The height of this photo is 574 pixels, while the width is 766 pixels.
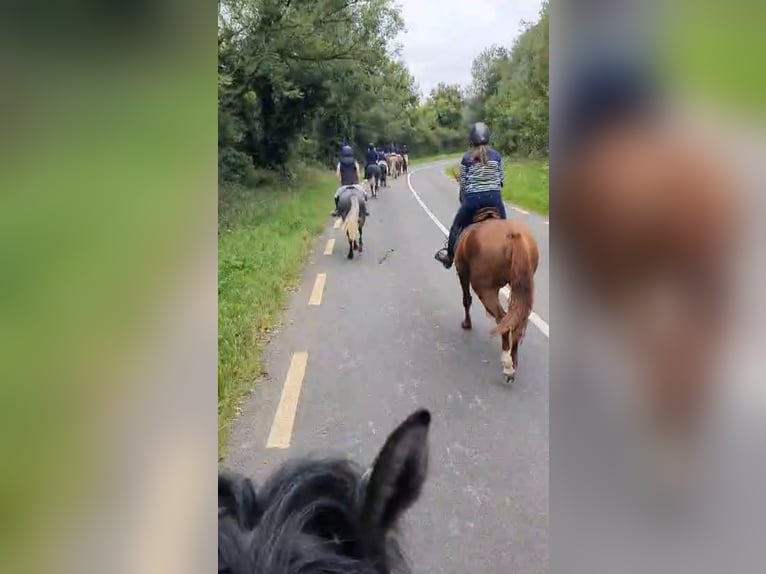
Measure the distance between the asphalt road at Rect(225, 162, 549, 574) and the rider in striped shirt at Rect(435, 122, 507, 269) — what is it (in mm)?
34

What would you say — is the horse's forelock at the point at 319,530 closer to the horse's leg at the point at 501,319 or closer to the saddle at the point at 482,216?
the horse's leg at the point at 501,319

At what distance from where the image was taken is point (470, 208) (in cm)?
134

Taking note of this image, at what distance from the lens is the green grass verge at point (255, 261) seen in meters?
0.98

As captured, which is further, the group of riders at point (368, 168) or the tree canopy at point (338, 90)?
the group of riders at point (368, 168)

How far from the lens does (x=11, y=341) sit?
0.68 metres

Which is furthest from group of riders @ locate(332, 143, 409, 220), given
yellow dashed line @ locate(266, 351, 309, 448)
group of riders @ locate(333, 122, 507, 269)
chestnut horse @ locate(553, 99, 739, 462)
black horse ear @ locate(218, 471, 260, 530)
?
black horse ear @ locate(218, 471, 260, 530)

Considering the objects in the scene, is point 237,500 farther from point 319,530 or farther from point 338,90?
point 338,90

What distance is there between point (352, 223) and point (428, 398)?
0.47 m

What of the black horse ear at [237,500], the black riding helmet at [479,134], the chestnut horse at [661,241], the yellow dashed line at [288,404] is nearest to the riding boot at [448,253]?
the black riding helmet at [479,134]

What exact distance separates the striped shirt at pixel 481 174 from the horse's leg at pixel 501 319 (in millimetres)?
214

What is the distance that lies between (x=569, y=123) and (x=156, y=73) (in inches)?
21.6

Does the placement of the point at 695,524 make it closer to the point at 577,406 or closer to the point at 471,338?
the point at 577,406

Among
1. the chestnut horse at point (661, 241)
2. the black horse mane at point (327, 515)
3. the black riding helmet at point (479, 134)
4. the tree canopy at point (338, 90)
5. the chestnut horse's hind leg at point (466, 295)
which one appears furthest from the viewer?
the chestnut horse's hind leg at point (466, 295)

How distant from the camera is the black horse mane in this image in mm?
908
